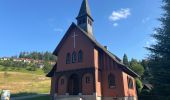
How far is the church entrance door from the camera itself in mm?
28609

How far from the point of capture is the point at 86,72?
88.2 ft

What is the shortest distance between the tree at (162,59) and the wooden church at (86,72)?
809cm

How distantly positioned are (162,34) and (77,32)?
14005 mm

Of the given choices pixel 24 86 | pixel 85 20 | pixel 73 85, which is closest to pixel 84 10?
pixel 85 20

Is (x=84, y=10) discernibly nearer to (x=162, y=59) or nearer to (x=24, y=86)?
(x=162, y=59)

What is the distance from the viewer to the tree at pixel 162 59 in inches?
686

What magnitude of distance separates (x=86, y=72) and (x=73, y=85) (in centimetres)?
368

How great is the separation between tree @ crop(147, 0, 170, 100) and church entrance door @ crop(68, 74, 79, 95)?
12.8m

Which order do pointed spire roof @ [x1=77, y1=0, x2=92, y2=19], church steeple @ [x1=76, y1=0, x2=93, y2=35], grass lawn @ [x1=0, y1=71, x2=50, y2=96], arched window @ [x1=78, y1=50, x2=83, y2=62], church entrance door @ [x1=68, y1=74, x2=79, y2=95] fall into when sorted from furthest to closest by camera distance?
grass lawn @ [x1=0, y1=71, x2=50, y2=96]
pointed spire roof @ [x1=77, y1=0, x2=92, y2=19]
church steeple @ [x1=76, y1=0, x2=93, y2=35]
church entrance door @ [x1=68, y1=74, x2=79, y2=95]
arched window @ [x1=78, y1=50, x2=83, y2=62]

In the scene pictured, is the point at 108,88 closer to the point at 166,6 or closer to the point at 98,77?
the point at 98,77

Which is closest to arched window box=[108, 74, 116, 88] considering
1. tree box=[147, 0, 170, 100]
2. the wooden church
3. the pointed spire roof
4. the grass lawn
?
the wooden church

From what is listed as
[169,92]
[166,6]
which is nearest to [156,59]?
[169,92]

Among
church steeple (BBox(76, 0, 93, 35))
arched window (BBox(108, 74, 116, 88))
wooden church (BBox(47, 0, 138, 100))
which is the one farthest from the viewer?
church steeple (BBox(76, 0, 93, 35))

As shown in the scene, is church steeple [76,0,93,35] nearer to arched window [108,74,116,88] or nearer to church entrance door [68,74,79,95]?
church entrance door [68,74,79,95]
